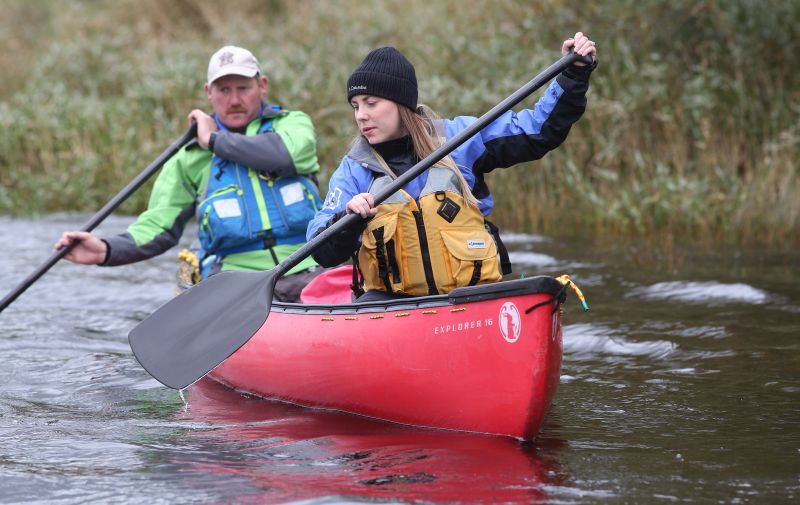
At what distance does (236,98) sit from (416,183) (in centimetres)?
154

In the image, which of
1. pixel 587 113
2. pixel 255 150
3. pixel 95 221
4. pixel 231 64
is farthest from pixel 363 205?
pixel 587 113

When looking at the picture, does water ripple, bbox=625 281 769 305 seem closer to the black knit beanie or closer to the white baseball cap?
the white baseball cap

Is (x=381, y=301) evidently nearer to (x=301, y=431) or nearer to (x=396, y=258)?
(x=396, y=258)

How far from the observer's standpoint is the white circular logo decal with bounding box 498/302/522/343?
12.3 ft

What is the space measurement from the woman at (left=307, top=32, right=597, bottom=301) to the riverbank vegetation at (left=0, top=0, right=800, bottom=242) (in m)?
4.12

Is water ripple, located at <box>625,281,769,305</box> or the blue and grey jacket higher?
the blue and grey jacket

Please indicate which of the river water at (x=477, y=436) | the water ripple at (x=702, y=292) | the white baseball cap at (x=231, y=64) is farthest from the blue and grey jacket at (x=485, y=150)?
the water ripple at (x=702, y=292)

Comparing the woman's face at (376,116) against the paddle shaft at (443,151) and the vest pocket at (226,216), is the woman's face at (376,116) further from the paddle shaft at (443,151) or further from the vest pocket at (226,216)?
the vest pocket at (226,216)

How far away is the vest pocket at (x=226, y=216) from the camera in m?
5.25

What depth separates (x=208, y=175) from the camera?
5426 mm

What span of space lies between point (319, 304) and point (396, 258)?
435 mm

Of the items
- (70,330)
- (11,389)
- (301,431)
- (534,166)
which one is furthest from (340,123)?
(301,431)

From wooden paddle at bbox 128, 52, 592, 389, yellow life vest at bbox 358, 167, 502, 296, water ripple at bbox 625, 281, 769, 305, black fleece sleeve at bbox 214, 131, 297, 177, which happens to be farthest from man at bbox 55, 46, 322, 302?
water ripple at bbox 625, 281, 769, 305

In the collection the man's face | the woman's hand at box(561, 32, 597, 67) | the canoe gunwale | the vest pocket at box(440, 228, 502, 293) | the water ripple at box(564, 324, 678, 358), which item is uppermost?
the man's face
